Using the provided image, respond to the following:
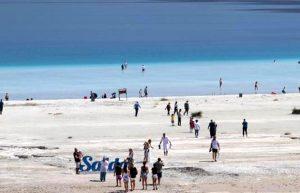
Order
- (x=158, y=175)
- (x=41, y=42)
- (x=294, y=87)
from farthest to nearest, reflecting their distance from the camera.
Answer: (x=41, y=42), (x=294, y=87), (x=158, y=175)

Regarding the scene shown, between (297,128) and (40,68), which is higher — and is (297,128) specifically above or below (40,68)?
below

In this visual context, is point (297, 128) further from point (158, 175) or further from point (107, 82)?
point (107, 82)

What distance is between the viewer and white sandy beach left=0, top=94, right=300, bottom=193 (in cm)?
2862

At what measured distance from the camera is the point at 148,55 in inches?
4031

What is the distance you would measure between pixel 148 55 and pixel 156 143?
2589 inches

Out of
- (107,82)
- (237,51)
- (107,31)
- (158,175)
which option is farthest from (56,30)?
(158,175)

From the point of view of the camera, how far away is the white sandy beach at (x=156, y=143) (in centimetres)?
2862

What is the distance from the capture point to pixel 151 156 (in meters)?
32.8

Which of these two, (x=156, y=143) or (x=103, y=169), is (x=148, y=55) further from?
(x=103, y=169)

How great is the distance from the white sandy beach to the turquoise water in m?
15.2

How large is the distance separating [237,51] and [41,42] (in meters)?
28.1

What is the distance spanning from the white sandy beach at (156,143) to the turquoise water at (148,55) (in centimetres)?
1523

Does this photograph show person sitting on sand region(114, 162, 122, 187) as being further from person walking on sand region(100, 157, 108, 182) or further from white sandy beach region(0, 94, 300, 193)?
person walking on sand region(100, 157, 108, 182)

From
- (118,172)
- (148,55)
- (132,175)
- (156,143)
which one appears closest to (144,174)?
(132,175)
